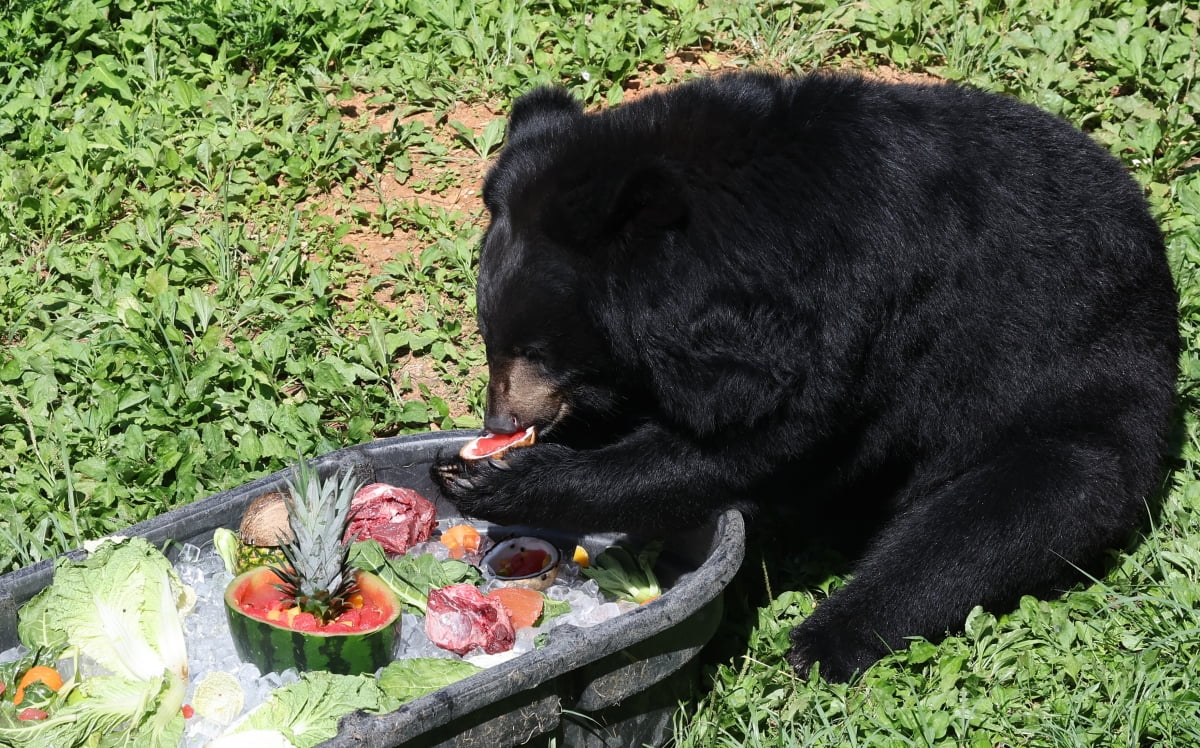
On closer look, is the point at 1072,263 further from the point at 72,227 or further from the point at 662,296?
the point at 72,227

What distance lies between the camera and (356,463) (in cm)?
393

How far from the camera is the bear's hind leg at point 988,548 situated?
151 inches

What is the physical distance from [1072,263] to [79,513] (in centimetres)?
340

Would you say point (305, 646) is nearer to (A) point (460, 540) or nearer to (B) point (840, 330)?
(A) point (460, 540)

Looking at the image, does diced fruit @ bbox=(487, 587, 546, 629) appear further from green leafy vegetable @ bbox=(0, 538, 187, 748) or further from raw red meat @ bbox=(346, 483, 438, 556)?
green leafy vegetable @ bbox=(0, 538, 187, 748)

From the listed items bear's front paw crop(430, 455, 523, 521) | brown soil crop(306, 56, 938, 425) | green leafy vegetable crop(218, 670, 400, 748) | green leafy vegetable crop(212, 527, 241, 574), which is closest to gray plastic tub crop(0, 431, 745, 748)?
green leafy vegetable crop(212, 527, 241, 574)

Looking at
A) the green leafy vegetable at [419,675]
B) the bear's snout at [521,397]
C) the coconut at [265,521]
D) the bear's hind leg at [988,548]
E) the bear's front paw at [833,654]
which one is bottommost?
the bear's front paw at [833,654]

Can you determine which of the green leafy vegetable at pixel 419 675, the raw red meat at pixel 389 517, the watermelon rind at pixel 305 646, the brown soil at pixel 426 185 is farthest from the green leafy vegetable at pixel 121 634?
the brown soil at pixel 426 185

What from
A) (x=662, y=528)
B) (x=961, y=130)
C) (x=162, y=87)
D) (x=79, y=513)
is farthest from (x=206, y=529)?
(x=162, y=87)

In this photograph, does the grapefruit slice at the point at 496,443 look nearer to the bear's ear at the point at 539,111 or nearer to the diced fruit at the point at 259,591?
the diced fruit at the point at 259,591

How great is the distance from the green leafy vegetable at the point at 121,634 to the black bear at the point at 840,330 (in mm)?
948

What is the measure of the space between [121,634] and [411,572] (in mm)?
858

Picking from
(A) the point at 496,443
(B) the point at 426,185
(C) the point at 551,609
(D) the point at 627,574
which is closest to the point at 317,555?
(C) the point at 551,609

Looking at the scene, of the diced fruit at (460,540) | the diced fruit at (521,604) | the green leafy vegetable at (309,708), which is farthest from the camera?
the diced fruit at (460,540)
